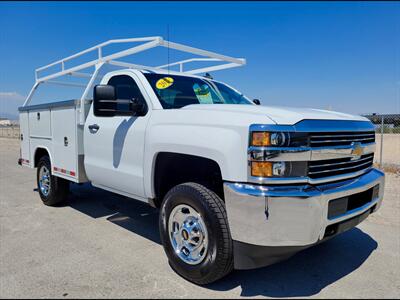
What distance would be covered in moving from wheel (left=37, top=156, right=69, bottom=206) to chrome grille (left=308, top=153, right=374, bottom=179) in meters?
4.27

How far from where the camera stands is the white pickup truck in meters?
2.42

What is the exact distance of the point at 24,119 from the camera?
6.17m

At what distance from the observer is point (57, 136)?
5012 millimetres

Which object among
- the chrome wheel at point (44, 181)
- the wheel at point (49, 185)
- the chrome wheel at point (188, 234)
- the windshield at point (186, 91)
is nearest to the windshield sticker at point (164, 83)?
the windshield at point (186, 91)

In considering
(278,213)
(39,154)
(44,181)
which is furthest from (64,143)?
(278,213)

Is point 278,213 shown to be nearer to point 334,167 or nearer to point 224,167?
point 224,167

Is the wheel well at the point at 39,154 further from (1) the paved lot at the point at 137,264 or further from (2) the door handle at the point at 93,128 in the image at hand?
(2) the door handle at the point at 93,128

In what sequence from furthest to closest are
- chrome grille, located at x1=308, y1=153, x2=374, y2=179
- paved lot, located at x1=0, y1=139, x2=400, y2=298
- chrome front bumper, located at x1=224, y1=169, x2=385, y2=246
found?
paved lot, located at x1=0, y1=139, x2=400, y2=298 → chrome grille, located at x1=308, y1=153, x2=374, y2=179 → chrome front bumper, located at x1=224, y1=169, x2=385, y2=246

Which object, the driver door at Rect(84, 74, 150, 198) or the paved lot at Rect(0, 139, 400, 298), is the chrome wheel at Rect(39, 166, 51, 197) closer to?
the paved lot at Rect(0, 139, 400, 298)

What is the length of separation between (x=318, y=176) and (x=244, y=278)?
4.07ft

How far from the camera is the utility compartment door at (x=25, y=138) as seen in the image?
6.08 meters

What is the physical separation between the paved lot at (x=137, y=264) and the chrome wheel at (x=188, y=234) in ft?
0.81

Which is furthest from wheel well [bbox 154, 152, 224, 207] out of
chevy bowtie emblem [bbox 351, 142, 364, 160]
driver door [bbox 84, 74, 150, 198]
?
chevy bowtie emblem [bbox 351, 142, 364, 160]

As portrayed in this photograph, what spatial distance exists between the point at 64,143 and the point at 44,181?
4.35 ft
